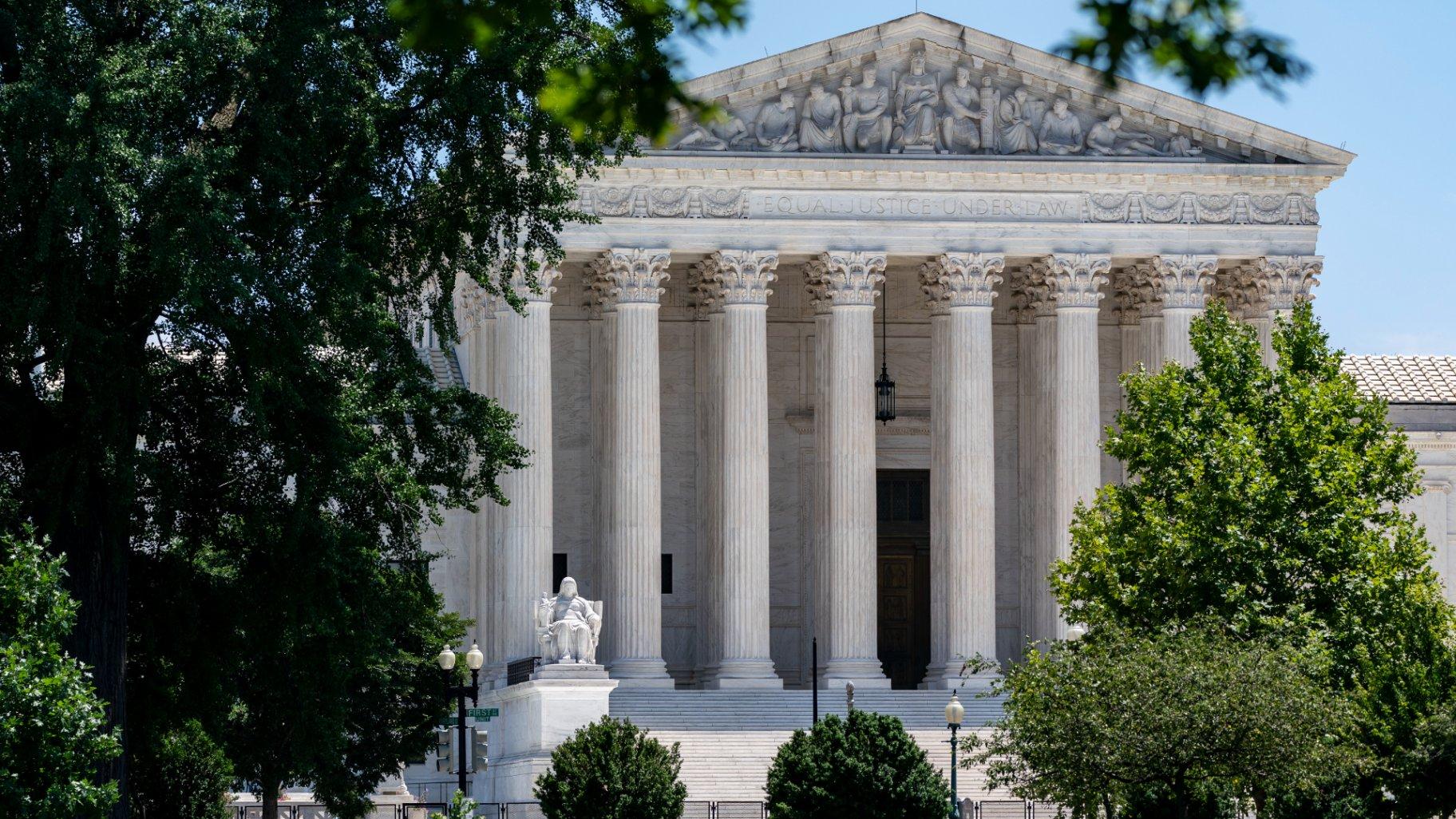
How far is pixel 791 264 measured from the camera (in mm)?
67438

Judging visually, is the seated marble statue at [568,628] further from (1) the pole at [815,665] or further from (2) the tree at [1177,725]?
(2) the tree at [1177,725]

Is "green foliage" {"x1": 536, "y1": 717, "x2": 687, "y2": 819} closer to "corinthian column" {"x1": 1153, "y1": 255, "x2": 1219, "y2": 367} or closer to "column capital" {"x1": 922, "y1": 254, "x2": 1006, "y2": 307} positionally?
"column capital" {"x1": 922, "y1": 254, "x2": 1006, "y2": 307}

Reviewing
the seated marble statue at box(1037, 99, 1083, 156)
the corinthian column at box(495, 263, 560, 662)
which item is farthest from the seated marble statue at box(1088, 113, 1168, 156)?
the corinthian column at box(495, 263, 560, 662)

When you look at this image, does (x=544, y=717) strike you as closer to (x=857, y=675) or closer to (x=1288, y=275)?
(x=857, y=675)

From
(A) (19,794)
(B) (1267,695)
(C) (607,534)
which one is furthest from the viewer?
(C) (607,534)

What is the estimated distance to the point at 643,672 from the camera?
198ft

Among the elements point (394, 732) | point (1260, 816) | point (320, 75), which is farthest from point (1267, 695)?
point (394, 732)

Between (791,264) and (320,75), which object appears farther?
(791,264)

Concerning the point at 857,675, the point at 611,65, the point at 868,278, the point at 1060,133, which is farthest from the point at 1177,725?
the point at 611,65

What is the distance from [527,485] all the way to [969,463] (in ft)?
36.6

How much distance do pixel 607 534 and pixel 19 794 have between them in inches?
1357

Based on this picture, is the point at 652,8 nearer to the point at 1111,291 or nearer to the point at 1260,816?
the point at 1260,816

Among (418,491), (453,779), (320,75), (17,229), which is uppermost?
(320,75)

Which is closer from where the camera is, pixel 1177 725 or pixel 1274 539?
pixel 1177 725
